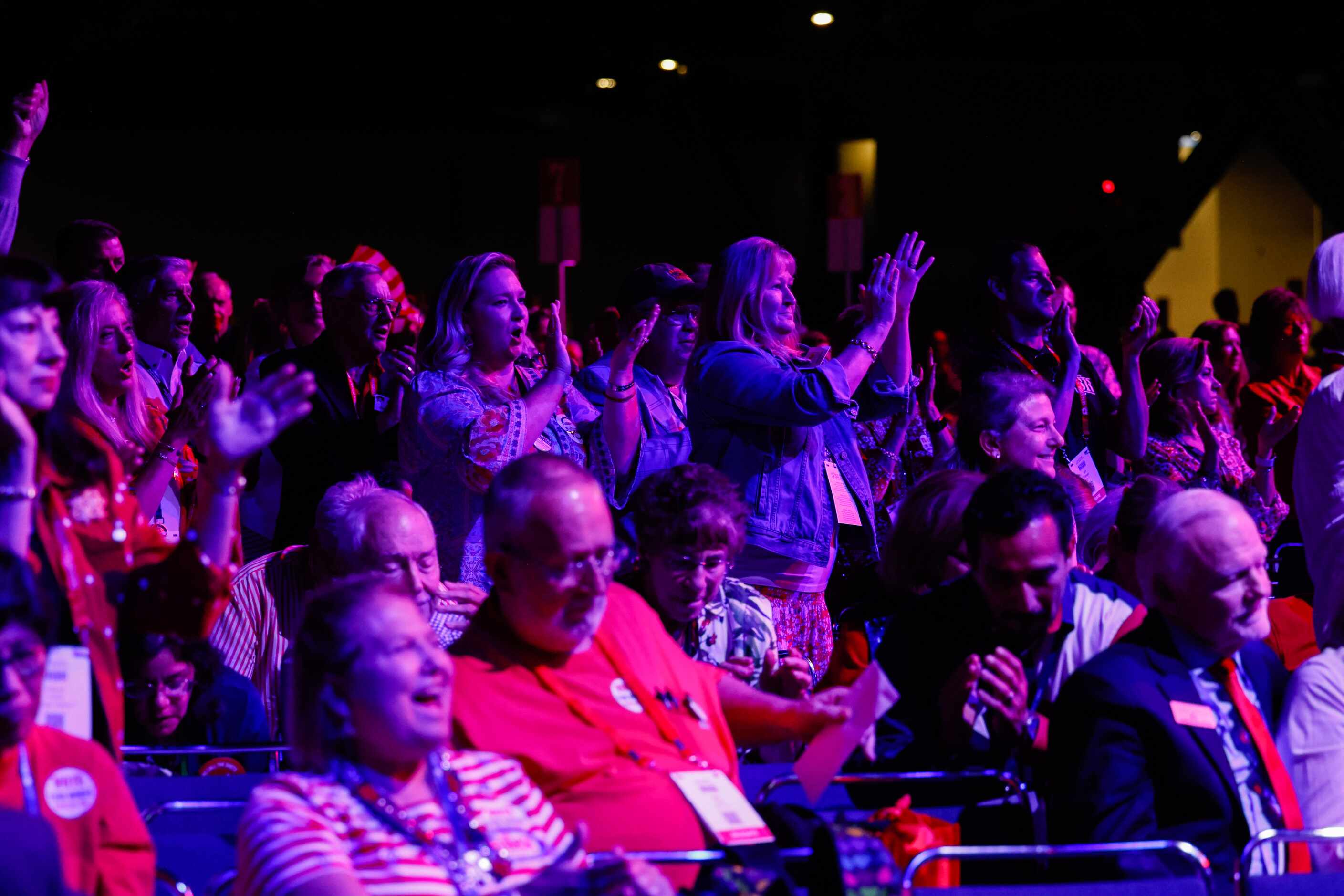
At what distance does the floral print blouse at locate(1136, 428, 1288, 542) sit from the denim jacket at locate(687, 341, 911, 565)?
5.45ft

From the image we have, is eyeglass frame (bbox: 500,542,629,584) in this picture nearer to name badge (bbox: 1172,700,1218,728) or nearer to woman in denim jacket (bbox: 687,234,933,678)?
name badge (bbox: 1172,700,1218,728)

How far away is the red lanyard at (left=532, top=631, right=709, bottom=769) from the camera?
8.15 ft

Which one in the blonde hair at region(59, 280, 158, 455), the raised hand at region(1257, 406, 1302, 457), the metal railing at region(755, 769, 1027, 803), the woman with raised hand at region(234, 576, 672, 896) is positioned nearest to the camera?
the woman with raised hand at region(234, 576, 672, 896)

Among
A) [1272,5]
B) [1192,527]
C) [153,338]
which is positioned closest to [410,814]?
[1192,527]

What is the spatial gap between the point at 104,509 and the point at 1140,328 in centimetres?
377

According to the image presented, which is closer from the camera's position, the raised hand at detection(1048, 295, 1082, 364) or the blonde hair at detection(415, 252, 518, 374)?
the blonde hair at detection(415, 252, 518, 374)

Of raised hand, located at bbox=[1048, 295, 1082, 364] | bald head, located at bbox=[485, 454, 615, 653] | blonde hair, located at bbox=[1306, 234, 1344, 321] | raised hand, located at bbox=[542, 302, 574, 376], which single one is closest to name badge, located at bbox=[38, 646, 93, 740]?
bald head, located at bbox=[485, 454, 615, 653]

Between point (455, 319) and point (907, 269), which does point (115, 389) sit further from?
point (907, 269)

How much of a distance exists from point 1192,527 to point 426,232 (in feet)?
36.7

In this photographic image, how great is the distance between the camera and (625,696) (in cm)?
258

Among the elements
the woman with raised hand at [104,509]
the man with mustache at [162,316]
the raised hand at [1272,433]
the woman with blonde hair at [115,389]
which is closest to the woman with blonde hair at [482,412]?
the woman with blonde hair at [115,389]

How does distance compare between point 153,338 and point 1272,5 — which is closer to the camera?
point 153,338

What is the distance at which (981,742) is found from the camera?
9.48 feet

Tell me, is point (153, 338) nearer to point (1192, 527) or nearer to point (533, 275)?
point (1192, 527)
